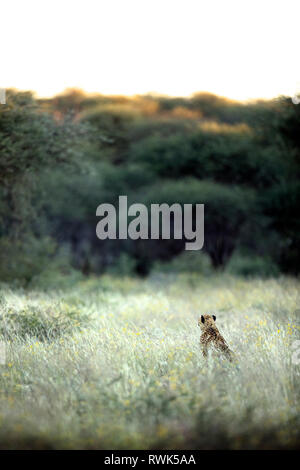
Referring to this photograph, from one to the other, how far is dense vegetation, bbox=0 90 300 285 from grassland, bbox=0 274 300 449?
5.96 metres

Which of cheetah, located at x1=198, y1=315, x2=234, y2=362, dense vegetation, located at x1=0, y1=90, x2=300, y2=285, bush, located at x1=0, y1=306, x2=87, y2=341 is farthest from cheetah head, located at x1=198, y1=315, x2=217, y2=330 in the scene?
dense vegetation, located at x1=0, y1=90, x2=300, y2=285

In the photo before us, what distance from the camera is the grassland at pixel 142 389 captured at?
3770 millimetres

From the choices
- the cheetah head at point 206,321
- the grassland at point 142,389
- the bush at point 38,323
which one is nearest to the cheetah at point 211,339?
the cheetah head at point 206,321

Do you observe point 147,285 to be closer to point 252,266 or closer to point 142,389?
point 252,266

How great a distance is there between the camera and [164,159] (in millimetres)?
21984

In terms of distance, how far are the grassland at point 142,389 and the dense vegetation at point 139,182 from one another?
596 cm

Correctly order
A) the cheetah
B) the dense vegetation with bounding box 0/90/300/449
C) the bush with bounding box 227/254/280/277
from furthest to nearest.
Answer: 1. the bush with bounding box 227/254/280/277
2. the cheetah
3. the dense vegetation with bounding box 0/90/300/449

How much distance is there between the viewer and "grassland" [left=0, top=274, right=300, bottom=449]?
3.77 meters

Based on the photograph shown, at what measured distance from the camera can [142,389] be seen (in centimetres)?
436

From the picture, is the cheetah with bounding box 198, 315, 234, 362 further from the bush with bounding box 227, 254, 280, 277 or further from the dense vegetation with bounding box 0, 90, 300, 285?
the bush with bounding box 227, 254, 280, 277

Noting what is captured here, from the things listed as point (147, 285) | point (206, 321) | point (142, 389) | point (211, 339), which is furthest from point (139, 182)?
point (142, 389)

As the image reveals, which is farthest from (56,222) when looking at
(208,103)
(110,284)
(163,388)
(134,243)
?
(163,388)

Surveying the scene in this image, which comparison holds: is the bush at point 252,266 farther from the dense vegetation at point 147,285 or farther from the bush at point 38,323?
the bush at point 38,323

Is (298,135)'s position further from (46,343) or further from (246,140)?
(46,343)
